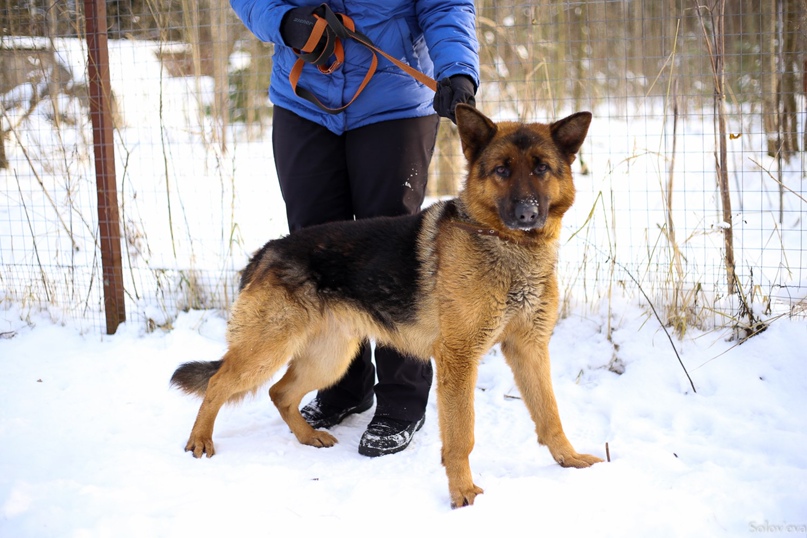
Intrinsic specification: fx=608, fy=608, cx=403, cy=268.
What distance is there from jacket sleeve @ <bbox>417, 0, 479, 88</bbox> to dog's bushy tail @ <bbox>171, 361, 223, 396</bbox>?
1.94m

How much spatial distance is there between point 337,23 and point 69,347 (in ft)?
10.8

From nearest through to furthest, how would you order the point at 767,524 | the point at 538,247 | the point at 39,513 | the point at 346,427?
the point at 767,524 < the point at 39,513 < the point at 538,247 < the point at 346,427

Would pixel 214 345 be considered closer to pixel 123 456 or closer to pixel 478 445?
pixel 123 456

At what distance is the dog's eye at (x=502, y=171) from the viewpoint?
8.79 ft

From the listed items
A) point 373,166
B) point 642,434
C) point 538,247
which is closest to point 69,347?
point 373,166

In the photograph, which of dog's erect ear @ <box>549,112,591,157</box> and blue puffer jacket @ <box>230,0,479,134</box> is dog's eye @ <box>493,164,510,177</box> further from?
blue puffer jacket @ <box>230,0,479,134</box>

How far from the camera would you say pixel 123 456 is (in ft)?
9.91

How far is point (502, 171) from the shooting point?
2.69m

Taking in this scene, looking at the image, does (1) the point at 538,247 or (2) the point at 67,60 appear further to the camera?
(2) the point at 67,60

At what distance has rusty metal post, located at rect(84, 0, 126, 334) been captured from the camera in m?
4.73

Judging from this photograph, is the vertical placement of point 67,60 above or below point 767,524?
above

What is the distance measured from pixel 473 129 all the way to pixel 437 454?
1650 mm

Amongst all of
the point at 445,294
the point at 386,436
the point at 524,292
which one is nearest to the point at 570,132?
the point at 524,292

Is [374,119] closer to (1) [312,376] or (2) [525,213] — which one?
(2) [525,213]
